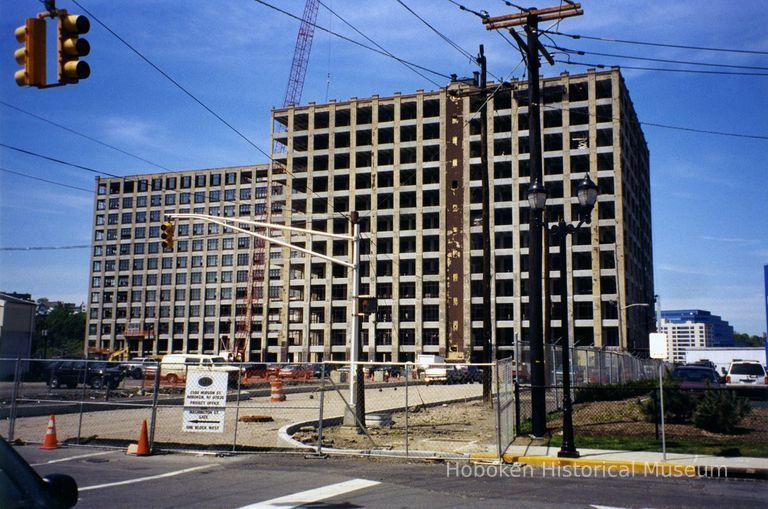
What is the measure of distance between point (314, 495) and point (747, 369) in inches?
1193

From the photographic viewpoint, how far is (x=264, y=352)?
10862 centimetres

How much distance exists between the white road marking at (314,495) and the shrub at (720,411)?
998cm

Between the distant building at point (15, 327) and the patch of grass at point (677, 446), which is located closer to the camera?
the patch of grass at point (677, 446)

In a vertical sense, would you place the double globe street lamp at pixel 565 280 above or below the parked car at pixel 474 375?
above

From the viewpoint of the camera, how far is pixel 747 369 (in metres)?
33.8

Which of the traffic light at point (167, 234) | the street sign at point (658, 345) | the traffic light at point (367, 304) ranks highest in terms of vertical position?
the traffic light at point (167, 234)

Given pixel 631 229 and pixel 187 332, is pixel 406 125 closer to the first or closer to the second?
pixel 631 229

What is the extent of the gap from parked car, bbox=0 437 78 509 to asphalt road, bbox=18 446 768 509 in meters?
5.39

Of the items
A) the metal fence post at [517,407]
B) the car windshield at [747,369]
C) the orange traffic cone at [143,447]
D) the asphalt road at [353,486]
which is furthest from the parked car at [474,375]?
the asphalt road at [353,486]

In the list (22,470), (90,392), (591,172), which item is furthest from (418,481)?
(591,172)

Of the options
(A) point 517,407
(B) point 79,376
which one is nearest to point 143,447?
(A) point 517,407

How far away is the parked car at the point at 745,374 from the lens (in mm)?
33216

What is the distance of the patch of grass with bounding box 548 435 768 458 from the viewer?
14.4m

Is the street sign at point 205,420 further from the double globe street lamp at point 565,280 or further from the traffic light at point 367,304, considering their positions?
the double globe street lamp at point 565,280
